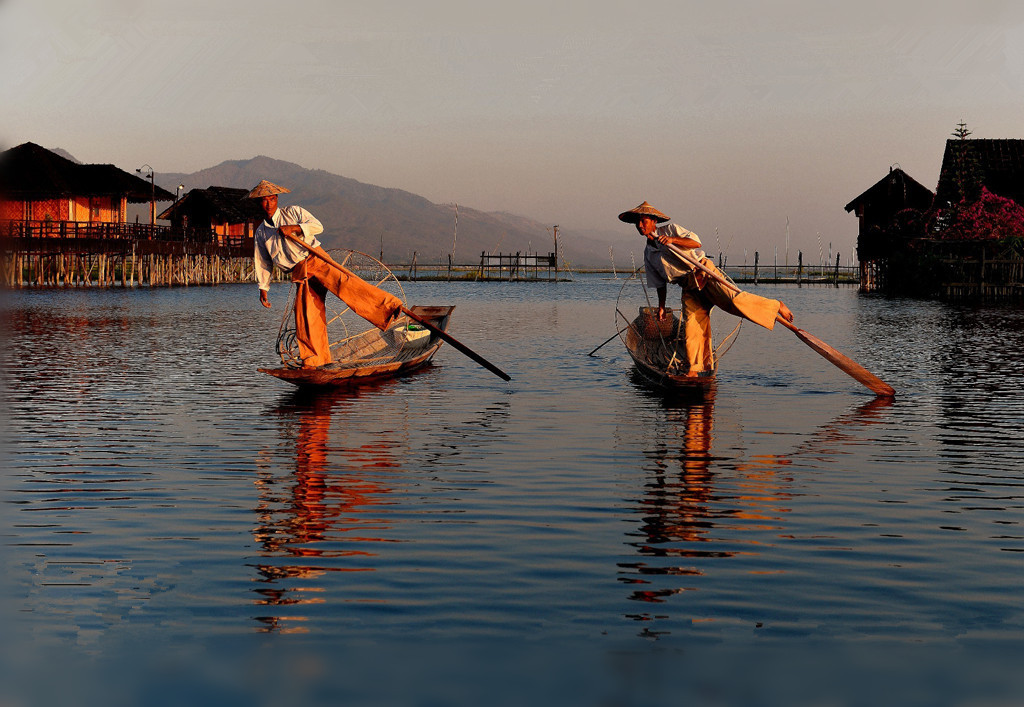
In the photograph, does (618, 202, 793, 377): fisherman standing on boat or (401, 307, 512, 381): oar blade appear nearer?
(618, 202, 793, 377): fisherman standing on boat

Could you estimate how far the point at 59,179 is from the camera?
56.9 metres

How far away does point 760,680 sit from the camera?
520cm

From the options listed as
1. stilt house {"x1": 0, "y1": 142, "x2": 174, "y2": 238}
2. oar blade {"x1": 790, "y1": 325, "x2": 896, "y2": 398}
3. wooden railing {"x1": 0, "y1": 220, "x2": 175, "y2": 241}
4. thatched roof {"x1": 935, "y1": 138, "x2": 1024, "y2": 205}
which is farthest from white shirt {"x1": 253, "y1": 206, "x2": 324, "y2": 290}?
thatched roof {"x1": 935, "y1": 138, "x2": 1024, "y2": 205}

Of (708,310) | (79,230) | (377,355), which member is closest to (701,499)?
(708,310)

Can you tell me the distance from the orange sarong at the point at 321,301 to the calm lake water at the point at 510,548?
745 mm

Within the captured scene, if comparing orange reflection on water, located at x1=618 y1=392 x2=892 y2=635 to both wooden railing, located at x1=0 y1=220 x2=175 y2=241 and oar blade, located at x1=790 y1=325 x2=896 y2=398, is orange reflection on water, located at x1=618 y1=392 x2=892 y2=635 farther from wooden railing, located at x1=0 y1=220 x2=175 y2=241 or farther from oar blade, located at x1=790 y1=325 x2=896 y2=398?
wooden railing, located at x1=0 y1=220 x2=175 y2=241

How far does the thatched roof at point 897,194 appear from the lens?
61906mm

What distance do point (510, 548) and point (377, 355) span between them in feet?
41.4

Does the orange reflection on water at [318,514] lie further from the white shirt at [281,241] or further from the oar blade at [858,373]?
the oar blade at [858,373]

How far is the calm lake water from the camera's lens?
17.3 feet

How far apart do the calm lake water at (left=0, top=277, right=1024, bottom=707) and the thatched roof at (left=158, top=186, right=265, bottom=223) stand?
59774mm

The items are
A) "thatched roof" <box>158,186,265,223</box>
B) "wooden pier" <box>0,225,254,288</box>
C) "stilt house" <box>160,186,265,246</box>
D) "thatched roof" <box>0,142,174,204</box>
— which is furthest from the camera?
"thatched roof" <box>158,186,265,223</box>

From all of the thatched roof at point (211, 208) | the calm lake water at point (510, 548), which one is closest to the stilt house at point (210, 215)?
the thatched roof at point (211, 208)

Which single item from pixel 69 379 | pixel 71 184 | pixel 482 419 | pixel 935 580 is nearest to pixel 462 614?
pixel 935 580
